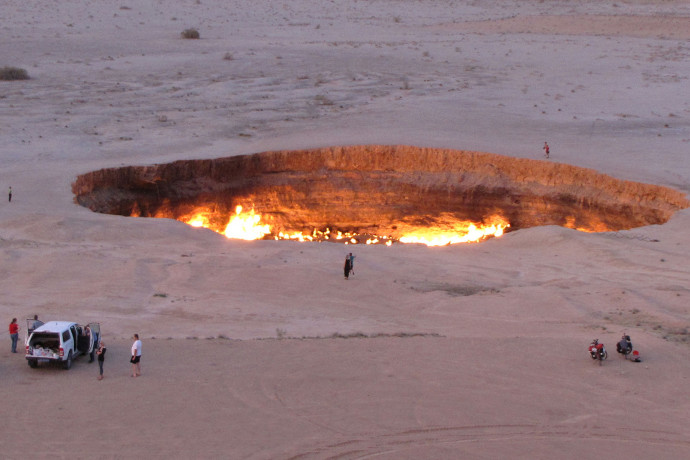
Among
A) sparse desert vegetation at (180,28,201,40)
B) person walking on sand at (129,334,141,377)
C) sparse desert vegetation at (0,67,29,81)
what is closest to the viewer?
person walking on sand at (129,334,141,377)

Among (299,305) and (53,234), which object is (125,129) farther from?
(299,305)

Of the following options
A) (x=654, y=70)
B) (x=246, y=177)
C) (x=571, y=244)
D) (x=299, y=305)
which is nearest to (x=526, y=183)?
(x=571, y=244)

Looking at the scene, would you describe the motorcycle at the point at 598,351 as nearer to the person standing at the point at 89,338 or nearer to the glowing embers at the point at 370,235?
the person standing at the point at 89,338

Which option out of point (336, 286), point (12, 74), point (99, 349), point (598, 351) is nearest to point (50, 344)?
point (99, 349)

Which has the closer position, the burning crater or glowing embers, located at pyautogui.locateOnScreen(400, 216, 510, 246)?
the burning crater

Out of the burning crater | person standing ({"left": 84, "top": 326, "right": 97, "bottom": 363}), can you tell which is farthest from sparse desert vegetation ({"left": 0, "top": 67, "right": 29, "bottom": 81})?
person standing ({"left": 84, "top": 326, "right": 97, "bottom": 363})

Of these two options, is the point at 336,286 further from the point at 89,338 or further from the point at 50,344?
the point at 50,344

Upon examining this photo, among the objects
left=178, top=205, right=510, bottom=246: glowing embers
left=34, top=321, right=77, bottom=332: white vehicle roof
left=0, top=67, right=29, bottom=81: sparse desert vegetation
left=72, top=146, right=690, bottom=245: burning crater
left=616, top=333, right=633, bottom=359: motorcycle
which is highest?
left=0, top=67, right=29, bottom=81: sparse desert vegetation

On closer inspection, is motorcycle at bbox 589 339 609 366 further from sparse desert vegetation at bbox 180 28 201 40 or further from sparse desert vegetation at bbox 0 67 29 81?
sparse desert vegetation at bbox 180 28 201 40
